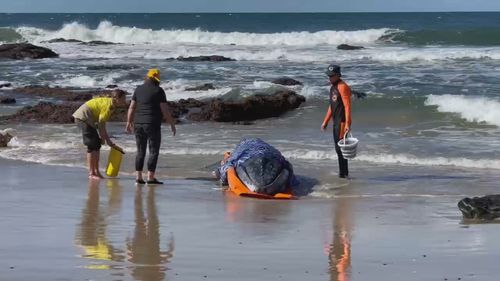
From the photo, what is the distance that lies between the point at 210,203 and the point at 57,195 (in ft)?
5.54

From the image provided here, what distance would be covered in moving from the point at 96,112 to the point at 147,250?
14.9 ft

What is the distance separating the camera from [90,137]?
465 inches

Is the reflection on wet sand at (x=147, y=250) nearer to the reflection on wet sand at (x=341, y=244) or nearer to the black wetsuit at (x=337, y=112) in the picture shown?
the reflection on wet sand at (x=341, y=244)

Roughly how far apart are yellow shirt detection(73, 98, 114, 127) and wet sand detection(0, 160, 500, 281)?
2.57 feet

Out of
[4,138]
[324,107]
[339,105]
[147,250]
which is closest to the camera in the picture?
[147,250]

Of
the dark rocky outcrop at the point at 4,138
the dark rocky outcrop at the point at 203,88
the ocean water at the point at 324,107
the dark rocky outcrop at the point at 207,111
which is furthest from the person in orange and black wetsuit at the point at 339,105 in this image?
the dark rocky outcrop at the point at 203,88

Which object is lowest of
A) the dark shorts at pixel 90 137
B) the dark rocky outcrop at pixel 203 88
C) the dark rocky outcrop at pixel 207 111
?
the dark rocky outcrop at pixel 207 111

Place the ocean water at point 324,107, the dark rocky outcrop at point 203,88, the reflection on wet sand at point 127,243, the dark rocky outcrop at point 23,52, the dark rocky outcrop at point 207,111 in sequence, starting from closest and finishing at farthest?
1. the reflection on wet sand at point 127,243
2. the ocean water at point 324,107
3. the dark rocky outcrop at point 207,111
4. the dark rocky outcrop at point 203,88
5. the dark rocky outcrop at point 23,52

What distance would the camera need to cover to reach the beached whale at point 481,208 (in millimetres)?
8992

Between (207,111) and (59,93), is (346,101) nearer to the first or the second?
(207,111)

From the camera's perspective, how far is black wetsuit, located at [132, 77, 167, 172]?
11.1 metres

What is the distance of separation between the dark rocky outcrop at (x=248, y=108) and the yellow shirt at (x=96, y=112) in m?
6.96

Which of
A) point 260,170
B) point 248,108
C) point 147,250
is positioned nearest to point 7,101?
point 248,108

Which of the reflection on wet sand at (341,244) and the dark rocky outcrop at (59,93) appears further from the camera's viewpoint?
the dark rocky outcrop at (59,93)
